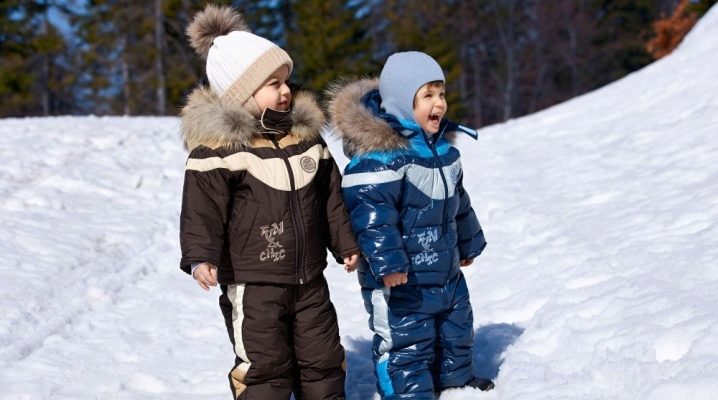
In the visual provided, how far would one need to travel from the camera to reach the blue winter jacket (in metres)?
2.89

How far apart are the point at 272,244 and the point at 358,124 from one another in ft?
2.02

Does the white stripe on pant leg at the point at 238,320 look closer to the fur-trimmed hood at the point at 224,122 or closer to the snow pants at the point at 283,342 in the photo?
the snow pants at the point at 283,342

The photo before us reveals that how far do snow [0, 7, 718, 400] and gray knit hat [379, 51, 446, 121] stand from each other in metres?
1.25

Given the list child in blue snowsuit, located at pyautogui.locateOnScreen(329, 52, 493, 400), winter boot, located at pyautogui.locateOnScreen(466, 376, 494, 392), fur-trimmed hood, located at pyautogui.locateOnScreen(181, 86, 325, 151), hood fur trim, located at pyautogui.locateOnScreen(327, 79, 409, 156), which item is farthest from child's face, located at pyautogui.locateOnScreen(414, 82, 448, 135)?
winter boot, located at pyautogui.locateOnScreen(466, 376, 494, 392)

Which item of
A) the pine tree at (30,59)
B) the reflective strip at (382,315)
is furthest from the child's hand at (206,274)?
the pine tree at (30,59)

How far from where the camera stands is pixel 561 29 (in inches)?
1443

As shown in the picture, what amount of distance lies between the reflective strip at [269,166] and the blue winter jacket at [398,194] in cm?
19

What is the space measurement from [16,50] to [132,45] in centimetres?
401

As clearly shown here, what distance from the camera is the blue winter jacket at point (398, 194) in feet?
9.50

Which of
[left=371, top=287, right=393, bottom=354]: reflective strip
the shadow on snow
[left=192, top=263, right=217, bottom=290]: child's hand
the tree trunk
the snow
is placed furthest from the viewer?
the tree trunk

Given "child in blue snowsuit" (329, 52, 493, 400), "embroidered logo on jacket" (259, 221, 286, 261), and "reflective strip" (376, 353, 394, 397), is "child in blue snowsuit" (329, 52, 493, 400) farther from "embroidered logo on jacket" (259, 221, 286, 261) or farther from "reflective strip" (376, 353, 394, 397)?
"embroidered logo on jacket" (259, 221, 286, 261)

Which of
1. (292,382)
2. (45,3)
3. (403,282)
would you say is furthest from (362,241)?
(45,3)

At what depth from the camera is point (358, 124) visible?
9.92 ft

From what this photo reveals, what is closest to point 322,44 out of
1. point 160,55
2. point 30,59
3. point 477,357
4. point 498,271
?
point 160,55
